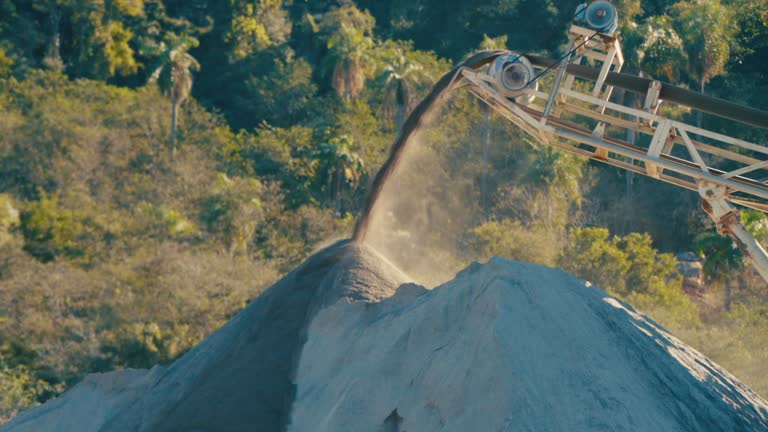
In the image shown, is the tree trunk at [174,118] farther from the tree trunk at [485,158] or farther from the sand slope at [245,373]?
the sand slope at [245,373]

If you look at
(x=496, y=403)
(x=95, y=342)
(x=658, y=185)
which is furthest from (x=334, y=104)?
(x=496, y=403)

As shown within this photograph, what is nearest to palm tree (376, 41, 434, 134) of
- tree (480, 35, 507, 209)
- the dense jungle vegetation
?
the dense jungle vegetation

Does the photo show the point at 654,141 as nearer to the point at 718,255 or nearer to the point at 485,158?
the point at 718,255

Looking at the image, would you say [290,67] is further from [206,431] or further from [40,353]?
[206,431]

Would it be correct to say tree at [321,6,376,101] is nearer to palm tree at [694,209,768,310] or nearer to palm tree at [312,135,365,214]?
palm tree at [312,135,365,214]

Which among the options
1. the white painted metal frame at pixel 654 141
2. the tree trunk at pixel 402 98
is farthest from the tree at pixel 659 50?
the white painted metal frame at pixel 654 141

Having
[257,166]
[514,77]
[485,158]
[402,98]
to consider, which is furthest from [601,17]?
[257,166]
